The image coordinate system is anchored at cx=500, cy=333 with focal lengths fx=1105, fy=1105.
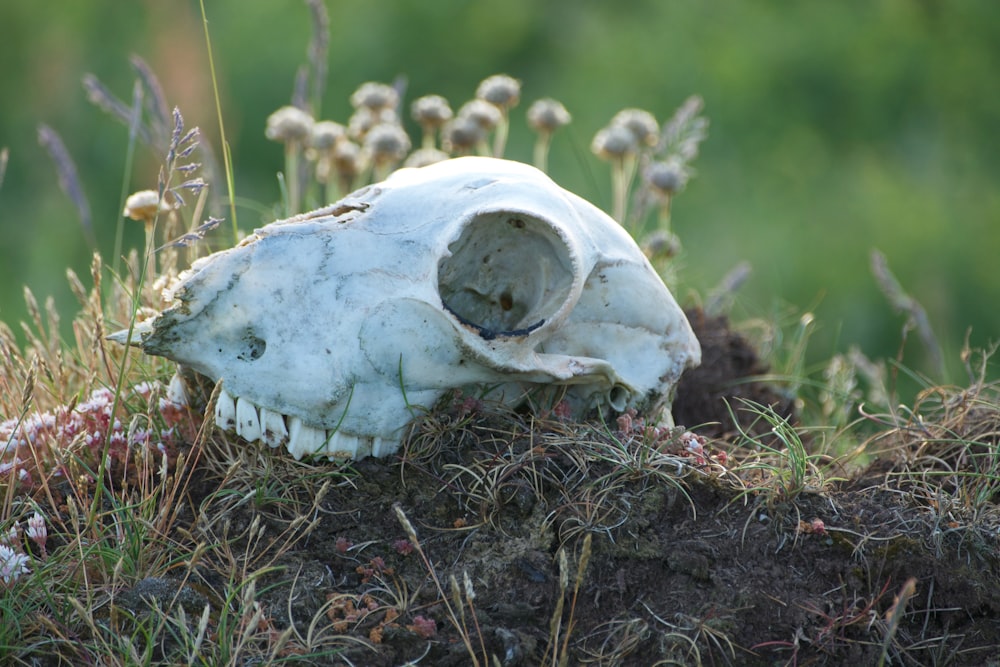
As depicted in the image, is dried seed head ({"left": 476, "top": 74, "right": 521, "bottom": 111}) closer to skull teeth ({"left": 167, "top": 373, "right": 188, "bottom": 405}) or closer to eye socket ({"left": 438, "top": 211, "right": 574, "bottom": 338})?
eye socket ({"left": 438, "top": 211, "right": 574, "bottom": 338})

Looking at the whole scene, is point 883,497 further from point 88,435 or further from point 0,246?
point 0,246

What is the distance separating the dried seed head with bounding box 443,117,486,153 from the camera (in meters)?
3.74

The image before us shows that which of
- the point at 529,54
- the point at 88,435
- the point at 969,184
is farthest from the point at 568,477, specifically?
the point at 529,54

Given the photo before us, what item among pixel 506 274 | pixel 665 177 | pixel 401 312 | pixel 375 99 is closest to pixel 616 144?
pixel 665 177

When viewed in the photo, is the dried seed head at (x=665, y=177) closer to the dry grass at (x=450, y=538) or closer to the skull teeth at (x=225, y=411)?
the dry grass at (x=450, y=538)

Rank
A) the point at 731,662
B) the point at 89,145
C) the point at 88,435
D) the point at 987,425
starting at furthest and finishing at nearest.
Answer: the point at 89,145 < the point at 987,425 < the point at 88,435 < the point at 731,662

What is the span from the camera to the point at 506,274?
2699 millimetres

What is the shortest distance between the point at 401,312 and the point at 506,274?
1.23ft

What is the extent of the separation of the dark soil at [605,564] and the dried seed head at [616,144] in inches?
54.4

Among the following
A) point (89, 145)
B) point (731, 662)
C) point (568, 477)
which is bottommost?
point (89, 145)

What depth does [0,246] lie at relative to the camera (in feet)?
28.5

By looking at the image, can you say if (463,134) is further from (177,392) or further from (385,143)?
(177,392)

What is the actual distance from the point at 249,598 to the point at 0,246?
7.62m

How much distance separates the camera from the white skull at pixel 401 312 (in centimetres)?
242
